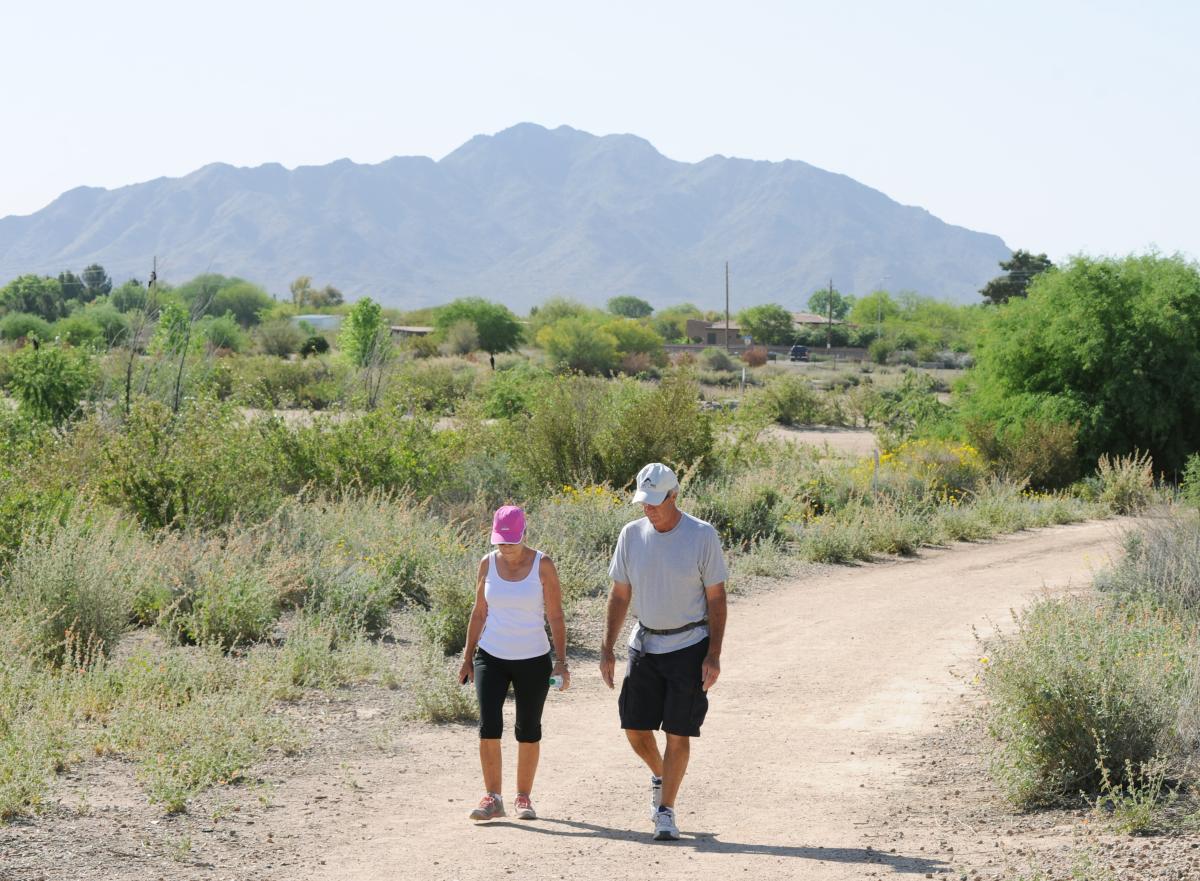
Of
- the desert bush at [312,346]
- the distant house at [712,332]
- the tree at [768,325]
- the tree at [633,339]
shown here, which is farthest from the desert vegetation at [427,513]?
the distant house at [712,332]

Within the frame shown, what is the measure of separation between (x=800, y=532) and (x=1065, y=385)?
31.2ft

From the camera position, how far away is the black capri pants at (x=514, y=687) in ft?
23.2

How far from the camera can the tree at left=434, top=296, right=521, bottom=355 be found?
7800 centimetres

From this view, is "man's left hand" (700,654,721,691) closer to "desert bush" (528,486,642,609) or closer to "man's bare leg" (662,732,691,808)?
"man's bare leg" (662,732,691,808)

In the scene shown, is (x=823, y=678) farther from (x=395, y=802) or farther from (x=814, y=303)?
(x=814, y=303)

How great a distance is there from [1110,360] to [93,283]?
394ft

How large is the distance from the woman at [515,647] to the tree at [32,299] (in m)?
97.8

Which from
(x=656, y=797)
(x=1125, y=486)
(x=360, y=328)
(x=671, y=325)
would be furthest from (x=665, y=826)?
(x=671, y=325)

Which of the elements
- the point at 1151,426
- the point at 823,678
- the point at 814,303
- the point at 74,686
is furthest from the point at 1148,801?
the point at 814,303

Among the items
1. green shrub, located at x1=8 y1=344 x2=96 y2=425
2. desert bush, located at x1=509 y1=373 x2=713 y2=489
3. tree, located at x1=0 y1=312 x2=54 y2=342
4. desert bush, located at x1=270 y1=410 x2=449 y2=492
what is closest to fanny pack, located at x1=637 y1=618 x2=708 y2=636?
desert bush, located at x1=270 y1=410 x2=449 y2=492

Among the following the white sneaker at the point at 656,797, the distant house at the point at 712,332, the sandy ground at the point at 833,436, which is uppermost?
the distant house at the point at 712,332

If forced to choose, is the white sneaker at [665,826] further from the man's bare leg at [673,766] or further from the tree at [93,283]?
the tree at [93,283]

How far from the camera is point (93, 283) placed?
5084 inches

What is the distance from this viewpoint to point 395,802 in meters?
7.62
